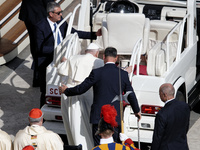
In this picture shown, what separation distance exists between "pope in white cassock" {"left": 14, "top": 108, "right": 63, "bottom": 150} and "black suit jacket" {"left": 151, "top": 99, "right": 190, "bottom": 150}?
1179mm

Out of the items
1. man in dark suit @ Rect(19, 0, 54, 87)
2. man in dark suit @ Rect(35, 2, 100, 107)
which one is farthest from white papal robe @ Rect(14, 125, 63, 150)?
man in dark suit @ Rect(19, 0, 54, 87)

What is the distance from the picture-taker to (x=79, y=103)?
24.0 ft

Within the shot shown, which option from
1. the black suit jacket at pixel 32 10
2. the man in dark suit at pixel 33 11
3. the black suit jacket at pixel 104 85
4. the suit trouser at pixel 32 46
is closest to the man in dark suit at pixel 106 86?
the black suit jacket at pixel 104 85

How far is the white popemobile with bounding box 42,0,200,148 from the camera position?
295 inches

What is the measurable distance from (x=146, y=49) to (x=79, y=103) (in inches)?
80.3

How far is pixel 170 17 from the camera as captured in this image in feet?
32.0

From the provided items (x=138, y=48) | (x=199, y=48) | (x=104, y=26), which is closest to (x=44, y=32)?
(x=104, y=26)

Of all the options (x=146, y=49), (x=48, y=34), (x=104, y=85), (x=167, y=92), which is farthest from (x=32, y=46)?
(x=167, y=92)

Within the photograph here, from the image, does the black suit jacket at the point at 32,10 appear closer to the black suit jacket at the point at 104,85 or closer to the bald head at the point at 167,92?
the black suit jacket at the point at 104,85

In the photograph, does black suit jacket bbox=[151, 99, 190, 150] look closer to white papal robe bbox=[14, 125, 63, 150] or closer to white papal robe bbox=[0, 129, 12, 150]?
white papal robe bbox=[14, 125, 63, 150]

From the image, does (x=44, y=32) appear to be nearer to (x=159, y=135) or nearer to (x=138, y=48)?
(x=138, y=48)

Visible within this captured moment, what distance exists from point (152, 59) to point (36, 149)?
2.47 metres

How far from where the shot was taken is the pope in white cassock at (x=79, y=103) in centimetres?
730

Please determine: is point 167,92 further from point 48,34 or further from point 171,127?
point 48,34
